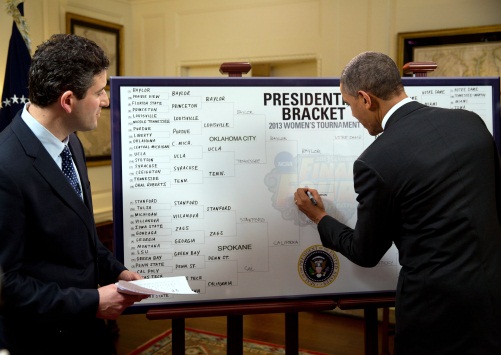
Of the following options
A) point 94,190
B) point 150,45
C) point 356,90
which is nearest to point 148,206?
point 356,90

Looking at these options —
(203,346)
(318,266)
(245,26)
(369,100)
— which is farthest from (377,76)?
(245,26)

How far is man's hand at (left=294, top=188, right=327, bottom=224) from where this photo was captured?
1.92m

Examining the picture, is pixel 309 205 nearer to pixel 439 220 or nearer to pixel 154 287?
pixel 439 220

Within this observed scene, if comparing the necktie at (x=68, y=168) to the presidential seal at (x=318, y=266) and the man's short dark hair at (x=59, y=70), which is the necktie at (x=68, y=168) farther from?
the presidential seal at (x=318, y=266)

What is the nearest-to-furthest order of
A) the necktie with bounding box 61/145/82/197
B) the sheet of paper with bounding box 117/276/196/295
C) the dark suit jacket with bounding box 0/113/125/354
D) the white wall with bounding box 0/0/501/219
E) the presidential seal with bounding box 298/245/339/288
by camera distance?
the dark suit jacket with bounding box 0/113/125/354, the sheet of paper with bounding box 117/276/196/295, the necktie with bounding box 61/145/82/197, the presidential seal with bounding box 298/245/339/288, the white wall with bounding box 0/0/501/219

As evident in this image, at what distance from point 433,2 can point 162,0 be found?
8.53 feet

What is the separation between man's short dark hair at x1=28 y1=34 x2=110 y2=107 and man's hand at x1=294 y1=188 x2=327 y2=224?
0.92m

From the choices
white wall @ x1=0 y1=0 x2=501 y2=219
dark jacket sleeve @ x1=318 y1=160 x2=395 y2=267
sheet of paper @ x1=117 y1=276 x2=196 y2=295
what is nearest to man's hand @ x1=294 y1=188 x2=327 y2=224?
dark jacket sleeve @ x1=318 y1=160 x2=395 y2=267

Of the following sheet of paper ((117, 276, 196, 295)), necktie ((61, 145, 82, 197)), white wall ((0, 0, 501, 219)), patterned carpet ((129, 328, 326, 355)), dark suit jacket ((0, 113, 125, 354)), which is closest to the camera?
dark suit jacket ((0, 113, 125, 354))

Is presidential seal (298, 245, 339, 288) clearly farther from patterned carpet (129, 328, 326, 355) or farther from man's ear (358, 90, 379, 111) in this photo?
patterned carpet (129, 328, 326, 355)

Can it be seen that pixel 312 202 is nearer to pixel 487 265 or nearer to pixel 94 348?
pixel 487 265

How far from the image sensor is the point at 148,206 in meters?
1.89

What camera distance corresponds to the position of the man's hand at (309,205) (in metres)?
1.92

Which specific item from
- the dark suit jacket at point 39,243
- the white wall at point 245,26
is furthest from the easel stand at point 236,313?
the white wall at point 245,26
